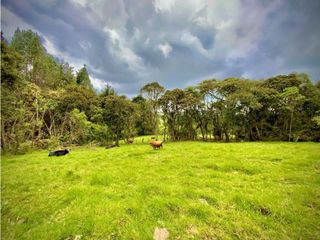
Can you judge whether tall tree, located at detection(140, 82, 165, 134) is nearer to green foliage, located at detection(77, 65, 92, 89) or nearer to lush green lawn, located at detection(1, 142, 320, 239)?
lush green lawn, located at detection(1, 142, 320, 239)

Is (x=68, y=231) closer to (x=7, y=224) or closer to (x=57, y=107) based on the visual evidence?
(x=7, y=224)

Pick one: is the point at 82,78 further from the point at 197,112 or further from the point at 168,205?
the point at 168,205

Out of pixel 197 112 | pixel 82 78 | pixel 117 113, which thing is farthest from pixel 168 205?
pixel 82 78

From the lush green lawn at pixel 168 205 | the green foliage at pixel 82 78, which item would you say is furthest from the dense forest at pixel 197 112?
the green foliage at pixel 82 78

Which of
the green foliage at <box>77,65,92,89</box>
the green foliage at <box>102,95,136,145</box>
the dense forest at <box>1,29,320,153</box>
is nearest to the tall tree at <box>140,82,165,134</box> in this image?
the dense forest at <box>1,29,320,153</box>

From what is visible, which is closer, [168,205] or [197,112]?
[168,205]

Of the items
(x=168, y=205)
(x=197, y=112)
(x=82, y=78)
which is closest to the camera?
(x=168, y=205)

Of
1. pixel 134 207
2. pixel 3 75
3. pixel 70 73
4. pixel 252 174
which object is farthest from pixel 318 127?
pixel 70 73

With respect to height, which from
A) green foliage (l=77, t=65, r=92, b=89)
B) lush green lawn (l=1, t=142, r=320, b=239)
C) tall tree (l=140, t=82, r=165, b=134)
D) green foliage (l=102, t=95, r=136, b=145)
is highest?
green foliage (l=77, t=65, r=92, b=89)

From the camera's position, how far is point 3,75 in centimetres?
1416

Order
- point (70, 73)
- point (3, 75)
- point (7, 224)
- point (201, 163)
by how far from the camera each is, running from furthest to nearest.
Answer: point (70, 73) < point (3, 75) < point (201, 163) < point (7, 224)

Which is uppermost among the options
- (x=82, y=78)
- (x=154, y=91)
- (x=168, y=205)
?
(x=82, y=78)

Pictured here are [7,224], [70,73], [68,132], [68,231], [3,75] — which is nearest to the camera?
[68,231]

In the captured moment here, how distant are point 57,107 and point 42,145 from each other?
1063 centimetres
